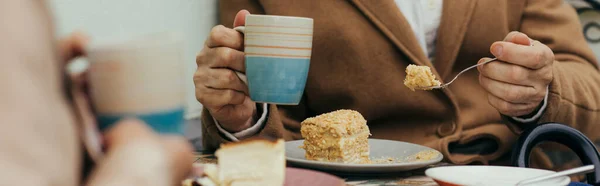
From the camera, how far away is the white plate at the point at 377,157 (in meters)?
0.79

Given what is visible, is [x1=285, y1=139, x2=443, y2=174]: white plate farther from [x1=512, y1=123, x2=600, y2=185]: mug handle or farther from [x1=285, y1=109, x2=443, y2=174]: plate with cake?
[x1=512, y1=123, x2=600, y2=185]: mug handle

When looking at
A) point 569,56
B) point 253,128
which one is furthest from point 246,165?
point 569,56

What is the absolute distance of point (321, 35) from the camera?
1379 mm

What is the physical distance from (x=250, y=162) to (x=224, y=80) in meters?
0.66

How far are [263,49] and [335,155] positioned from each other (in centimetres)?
25

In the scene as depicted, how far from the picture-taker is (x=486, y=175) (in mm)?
736

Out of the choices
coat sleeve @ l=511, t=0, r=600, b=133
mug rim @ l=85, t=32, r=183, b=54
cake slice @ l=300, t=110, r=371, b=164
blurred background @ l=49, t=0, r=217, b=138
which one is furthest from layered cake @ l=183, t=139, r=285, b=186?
coat sleeve @ l=511, t=0, r=600, b=133

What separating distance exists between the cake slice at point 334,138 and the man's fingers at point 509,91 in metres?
0.31

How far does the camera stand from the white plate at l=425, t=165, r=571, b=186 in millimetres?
650

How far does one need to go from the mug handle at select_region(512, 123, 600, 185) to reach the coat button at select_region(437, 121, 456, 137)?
0.44 metres

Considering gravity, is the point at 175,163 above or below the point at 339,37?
above

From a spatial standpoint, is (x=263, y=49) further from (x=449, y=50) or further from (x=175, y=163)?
(x=449, y=50)

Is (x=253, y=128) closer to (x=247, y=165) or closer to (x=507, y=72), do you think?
(x=507, y=72)

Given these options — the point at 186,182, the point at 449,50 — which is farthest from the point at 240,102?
the point at 186,182
